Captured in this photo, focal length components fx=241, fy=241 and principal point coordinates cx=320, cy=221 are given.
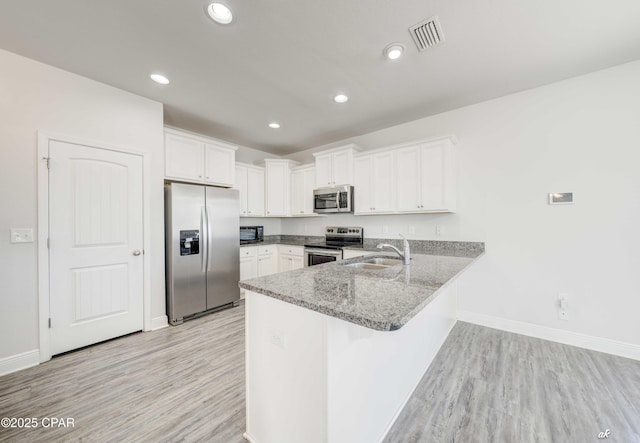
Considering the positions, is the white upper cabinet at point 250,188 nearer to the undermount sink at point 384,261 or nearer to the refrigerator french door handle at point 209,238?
the refrigerator french door handle at point 209,238

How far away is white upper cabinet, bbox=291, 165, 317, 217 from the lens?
4.40m

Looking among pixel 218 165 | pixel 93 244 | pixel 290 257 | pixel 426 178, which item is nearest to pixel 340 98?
pixel 426 178

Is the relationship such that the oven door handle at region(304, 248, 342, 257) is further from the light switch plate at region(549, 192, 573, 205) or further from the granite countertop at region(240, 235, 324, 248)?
the light switch plate at region(549, 192, 573, 205)

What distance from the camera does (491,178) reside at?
116 inches

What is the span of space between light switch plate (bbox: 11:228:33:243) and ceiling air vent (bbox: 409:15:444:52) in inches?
146

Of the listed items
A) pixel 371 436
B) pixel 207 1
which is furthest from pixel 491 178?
pixel 207 1

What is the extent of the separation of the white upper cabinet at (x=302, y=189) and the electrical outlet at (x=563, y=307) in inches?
133

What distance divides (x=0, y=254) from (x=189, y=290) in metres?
1.63

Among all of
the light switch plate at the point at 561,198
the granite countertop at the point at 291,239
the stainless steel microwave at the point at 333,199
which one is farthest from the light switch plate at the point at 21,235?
the light switch plate at the point at 561,198

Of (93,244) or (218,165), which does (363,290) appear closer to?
(93,244)

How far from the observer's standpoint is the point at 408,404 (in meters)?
1.71

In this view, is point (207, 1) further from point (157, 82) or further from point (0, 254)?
point (0, 254)

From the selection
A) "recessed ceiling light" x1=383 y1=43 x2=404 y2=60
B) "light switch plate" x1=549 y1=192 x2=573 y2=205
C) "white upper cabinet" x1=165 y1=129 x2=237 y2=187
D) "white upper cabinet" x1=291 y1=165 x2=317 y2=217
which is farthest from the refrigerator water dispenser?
"light switch plate" x1=549 y1=192 x2=573 y2=205

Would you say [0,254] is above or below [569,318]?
above
